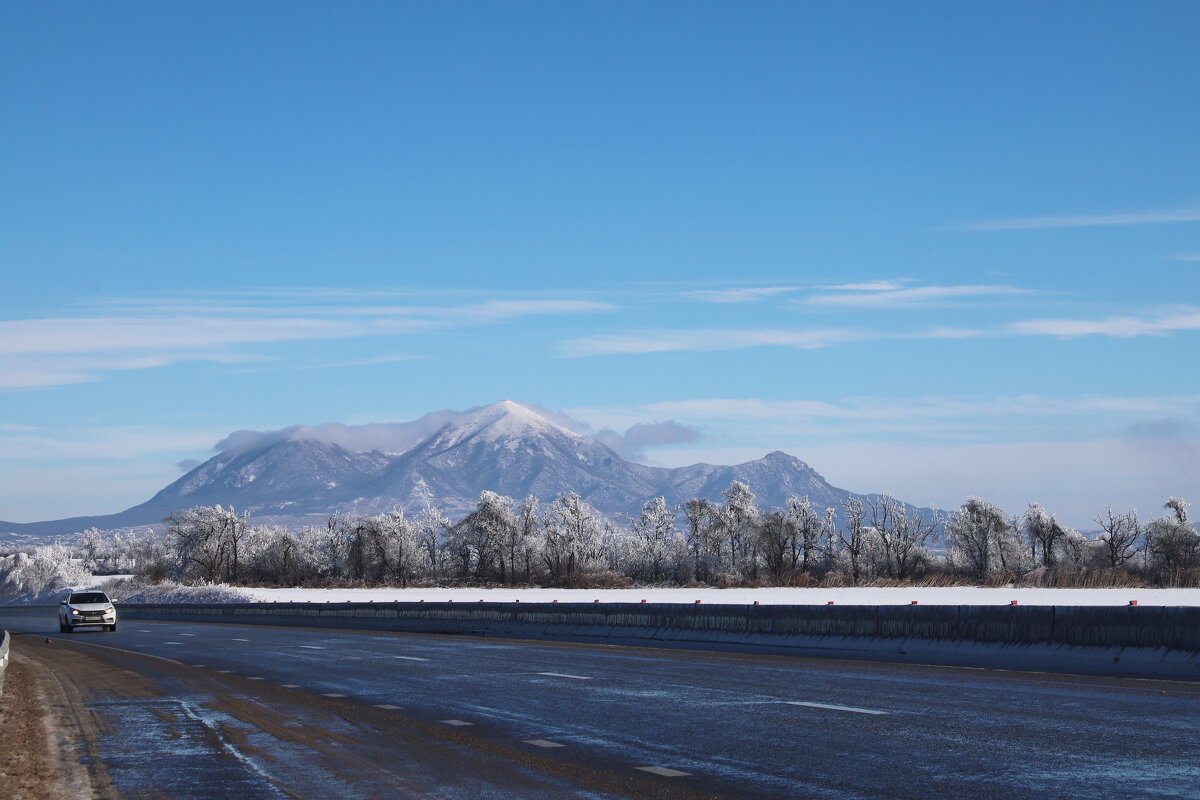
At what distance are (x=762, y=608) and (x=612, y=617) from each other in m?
5.96

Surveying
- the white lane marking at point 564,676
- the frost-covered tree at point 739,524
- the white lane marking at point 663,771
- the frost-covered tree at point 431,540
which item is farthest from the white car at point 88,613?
the frost-covered tree at point 431,540

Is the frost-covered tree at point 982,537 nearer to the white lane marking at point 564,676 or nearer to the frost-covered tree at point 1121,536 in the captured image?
the frost-covered tree at point 1121,536

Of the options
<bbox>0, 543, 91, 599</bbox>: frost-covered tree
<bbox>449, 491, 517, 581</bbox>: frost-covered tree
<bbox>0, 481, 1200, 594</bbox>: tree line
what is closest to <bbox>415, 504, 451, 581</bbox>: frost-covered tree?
<bbox>0, 481, 1200, 594</bbox>: tree line

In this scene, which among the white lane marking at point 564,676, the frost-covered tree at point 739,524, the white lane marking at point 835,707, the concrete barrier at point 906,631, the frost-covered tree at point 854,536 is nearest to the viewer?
the white lane marking at point 835,707

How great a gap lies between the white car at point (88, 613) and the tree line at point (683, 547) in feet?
253

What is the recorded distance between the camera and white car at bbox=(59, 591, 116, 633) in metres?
46.3

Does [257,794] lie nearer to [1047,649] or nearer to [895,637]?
[1047,649]

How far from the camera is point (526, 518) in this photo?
15675 centimetres

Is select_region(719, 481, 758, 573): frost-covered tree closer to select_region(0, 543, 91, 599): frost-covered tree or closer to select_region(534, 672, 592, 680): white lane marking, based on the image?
select_region(0, 543, 91, 599): frost-covered tree

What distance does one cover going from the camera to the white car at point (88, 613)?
46.3m

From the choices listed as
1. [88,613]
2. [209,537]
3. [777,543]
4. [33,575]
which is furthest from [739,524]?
[88,613]

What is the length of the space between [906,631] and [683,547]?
130 meters

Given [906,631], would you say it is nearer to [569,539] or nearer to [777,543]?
[777,543]

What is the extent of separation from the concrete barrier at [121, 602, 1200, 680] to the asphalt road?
5.32 feet
